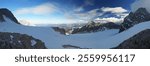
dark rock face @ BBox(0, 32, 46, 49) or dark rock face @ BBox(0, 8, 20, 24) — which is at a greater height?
dark rock face @ BBox(0, 8, 20, 24)

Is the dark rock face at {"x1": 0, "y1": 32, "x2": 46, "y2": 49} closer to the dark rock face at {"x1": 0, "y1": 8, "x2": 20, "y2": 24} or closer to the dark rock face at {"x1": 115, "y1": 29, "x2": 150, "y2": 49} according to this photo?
the dark rock face at {"x1": 0, "y1": 8, "x2": 20, "y2": 24}

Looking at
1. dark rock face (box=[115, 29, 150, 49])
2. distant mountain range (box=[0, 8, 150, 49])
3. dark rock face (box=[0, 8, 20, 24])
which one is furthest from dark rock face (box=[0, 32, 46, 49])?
dark rock face (box=[115, 29, 150, 49])

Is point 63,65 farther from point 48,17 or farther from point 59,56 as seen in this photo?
point 48,17

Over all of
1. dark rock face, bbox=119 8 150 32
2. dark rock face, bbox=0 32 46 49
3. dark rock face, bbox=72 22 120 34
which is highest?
dark rock face, bbox=119 8 150 32

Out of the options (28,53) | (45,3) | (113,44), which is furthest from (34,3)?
(113,44)

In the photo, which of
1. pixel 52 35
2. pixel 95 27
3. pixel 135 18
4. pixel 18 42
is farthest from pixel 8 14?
pixel 135 18

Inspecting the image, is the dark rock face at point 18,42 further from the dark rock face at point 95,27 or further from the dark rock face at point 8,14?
the dark rock face at point 95,27

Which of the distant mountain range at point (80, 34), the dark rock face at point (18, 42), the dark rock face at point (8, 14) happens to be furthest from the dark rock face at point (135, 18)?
the dark rock face at point (8, 14)
